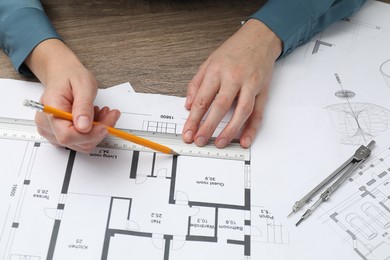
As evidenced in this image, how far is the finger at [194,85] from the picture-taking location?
2.53 ft

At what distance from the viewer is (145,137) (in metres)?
0.73

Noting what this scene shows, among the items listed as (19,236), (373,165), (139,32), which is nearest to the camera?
(19,236)

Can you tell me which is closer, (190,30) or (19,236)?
(19,236)

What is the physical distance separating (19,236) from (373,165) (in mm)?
557

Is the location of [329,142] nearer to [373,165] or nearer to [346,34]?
[373,165]

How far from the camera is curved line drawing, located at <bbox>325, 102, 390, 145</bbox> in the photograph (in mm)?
768

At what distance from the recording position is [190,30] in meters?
0.86

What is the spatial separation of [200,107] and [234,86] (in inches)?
2.7

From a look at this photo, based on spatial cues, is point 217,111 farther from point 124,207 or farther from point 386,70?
point 386,70

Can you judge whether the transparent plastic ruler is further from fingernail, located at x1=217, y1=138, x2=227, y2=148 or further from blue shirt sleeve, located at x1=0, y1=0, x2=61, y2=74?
blue shirt sleeve, located at x1=0, y1=0, x2=61, y2=74

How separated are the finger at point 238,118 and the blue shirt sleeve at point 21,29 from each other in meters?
0.34

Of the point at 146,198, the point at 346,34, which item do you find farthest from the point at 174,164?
the point at 346,34

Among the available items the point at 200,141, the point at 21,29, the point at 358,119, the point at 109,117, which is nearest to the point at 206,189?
the point at 200,141

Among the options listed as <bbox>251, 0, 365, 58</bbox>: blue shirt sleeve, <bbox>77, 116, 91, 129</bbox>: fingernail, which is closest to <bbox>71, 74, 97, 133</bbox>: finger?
<bbox>77, 116, 91, 129</bbox>: fingernail
